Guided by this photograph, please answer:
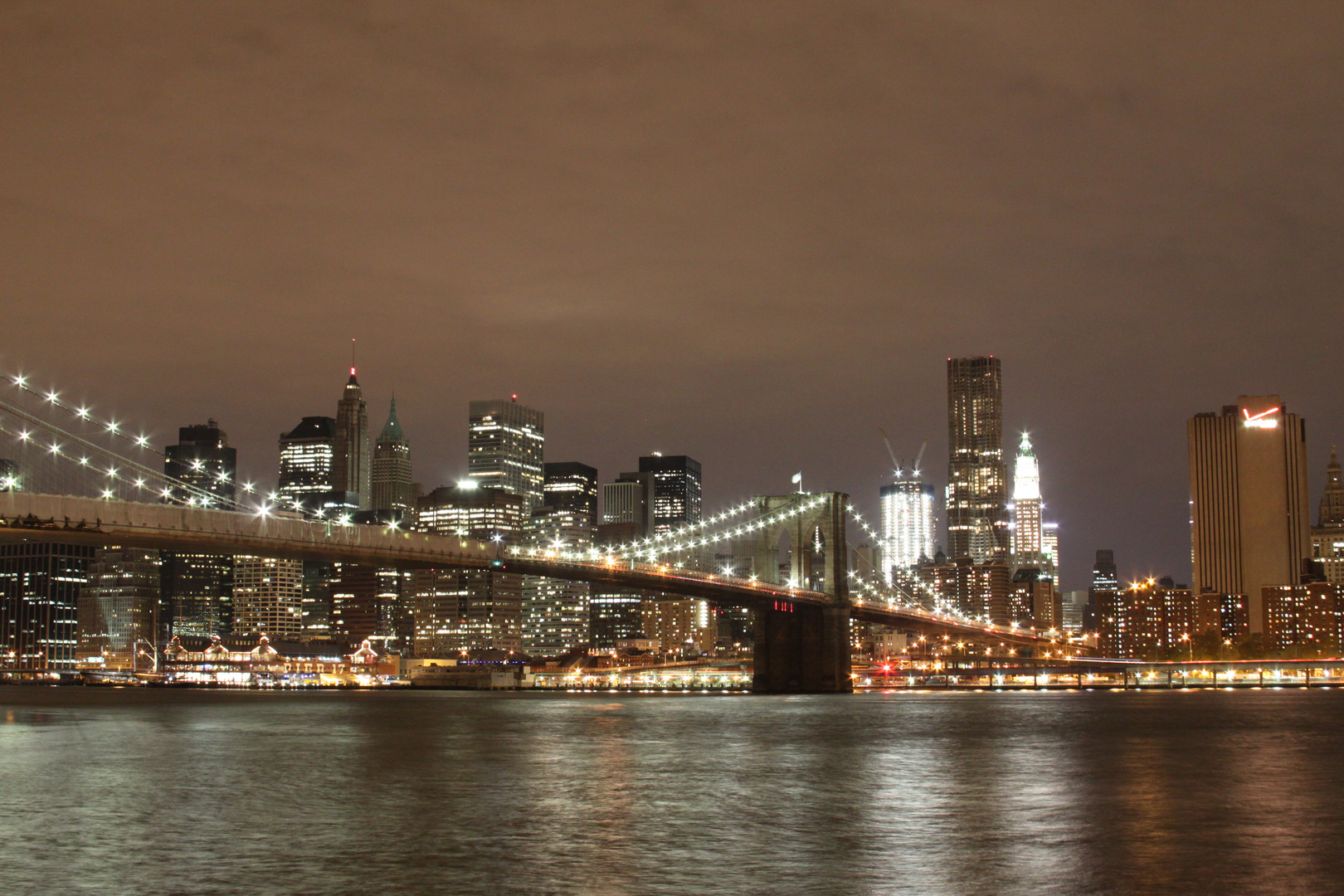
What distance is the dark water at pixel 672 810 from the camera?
62.5ft

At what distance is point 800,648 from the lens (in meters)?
97.2

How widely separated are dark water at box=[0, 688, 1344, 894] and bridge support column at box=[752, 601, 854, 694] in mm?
40814

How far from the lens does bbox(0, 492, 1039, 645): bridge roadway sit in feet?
192

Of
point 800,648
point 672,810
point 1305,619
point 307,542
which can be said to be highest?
point 307,542

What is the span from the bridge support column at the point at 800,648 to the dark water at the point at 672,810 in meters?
40.8

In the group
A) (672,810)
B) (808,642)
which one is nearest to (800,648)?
(808,642)

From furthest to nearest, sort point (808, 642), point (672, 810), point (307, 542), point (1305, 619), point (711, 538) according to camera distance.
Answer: point (1305, 619)
point (711, 538)
point (808, 642)
point (307, 542)
point (672, 810)

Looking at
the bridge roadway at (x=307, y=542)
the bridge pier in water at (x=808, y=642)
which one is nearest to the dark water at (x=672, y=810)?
the bridge roadway at (x=307, y=542)

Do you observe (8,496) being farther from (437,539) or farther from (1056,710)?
(1056,710)

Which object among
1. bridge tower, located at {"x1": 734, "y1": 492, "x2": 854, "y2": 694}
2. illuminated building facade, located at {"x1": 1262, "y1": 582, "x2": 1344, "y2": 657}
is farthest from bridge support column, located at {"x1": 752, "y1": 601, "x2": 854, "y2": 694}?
illuminated building facade, located at {"x1": 1262, "y1": 582, "x2": 1344, "y2": 657}

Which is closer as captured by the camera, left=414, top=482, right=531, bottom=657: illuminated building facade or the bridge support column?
the bridge support column

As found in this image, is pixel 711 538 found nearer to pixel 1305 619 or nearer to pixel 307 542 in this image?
pixel 307 542

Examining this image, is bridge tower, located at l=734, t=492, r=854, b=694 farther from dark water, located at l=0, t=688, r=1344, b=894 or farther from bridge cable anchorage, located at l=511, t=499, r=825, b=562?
dark water, located at l=0, t=688, r=1344, b=894

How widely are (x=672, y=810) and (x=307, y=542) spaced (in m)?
46.0
